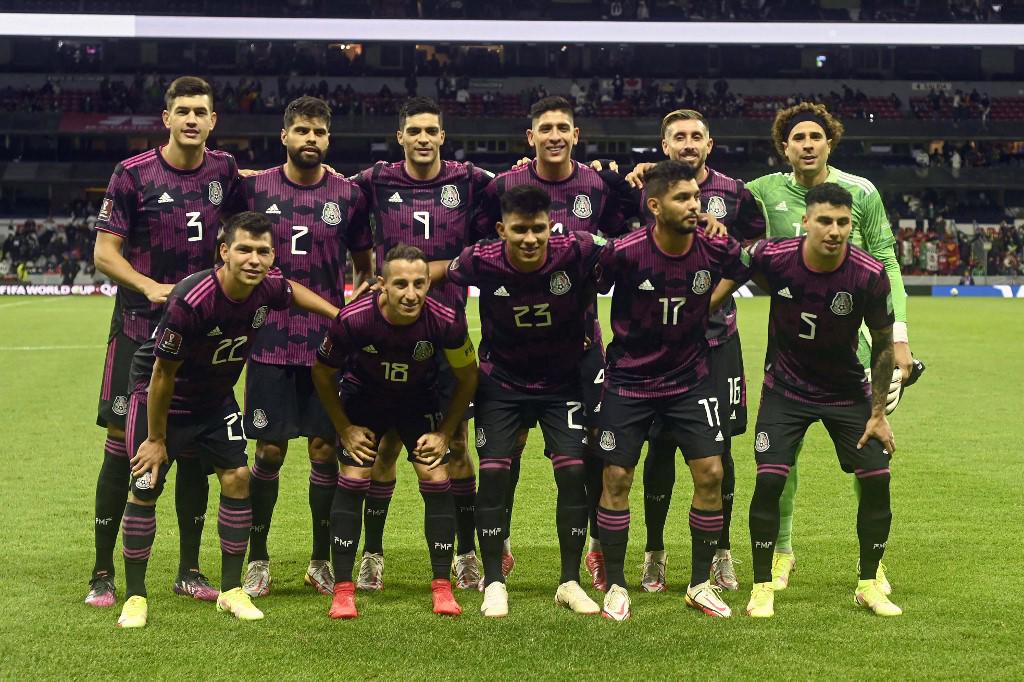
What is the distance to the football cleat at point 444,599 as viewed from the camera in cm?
618

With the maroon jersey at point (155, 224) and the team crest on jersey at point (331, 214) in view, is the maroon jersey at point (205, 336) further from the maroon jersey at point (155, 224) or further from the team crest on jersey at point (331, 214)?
the team crest on jersey at point (331, 214)

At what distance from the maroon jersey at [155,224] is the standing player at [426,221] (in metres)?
0.95

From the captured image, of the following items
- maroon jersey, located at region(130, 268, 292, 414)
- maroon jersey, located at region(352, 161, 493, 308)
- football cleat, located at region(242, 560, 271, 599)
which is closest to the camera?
maroon jersey, located at region(130, 268, 292, 414)

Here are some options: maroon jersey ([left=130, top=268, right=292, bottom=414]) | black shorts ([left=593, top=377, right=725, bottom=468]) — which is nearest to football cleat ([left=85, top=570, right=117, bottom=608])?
maroon jersey ([left=130, top=268, right=292, bottom=414])

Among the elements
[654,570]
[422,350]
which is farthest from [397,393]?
[654,570]

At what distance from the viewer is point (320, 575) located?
6805 mm

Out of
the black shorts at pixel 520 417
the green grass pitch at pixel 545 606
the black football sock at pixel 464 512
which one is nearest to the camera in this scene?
the green grass pitch at pixel 545 606

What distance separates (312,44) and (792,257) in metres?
47.4

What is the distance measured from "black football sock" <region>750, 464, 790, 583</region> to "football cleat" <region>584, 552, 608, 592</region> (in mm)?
839

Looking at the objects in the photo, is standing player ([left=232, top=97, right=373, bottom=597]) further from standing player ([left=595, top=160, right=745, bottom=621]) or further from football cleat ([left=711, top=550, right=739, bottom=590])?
football cleat ([left=711, top=550, right=739, bottom=590])

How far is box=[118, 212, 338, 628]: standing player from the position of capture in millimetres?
5938

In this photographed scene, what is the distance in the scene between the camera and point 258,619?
6098 mm

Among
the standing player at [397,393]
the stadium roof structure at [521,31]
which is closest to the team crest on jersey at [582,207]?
the standing player at [397,393]

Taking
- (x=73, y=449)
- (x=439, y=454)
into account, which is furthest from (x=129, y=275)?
(x=73, y=449)
